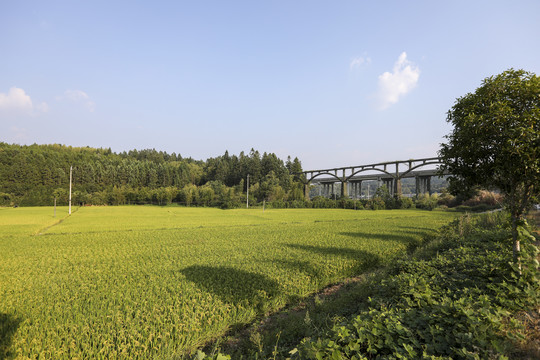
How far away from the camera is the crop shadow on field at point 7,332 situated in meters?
4.85

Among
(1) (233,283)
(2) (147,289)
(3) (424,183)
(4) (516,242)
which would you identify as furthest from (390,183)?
(2) (147,289)

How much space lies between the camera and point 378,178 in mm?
86500

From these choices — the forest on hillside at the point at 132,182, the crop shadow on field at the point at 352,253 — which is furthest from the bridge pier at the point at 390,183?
the crop shadow on field at the point at 352,253

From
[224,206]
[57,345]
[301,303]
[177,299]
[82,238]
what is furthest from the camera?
[224,206]

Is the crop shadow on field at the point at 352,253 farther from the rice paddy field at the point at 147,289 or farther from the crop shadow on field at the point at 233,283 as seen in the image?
the crop shadow on field at the point at 233,283

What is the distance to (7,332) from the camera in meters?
5.48

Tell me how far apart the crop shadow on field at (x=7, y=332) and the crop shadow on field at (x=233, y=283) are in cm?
460

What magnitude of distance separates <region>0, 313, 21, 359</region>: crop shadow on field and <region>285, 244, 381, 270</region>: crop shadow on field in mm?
9225

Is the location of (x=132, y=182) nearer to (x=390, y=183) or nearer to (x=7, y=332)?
(x=7, y=332)

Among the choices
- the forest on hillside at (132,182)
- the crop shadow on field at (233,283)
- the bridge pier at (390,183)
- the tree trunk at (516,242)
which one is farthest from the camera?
the bridge pier at (390,183)

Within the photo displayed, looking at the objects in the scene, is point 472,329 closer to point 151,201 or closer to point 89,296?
point 89,296

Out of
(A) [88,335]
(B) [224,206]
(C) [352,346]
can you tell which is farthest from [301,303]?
(B) [224,206]

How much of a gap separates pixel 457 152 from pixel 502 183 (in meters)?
1.44

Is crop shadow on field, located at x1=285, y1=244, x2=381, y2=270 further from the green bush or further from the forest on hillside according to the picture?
the forest on hillside
